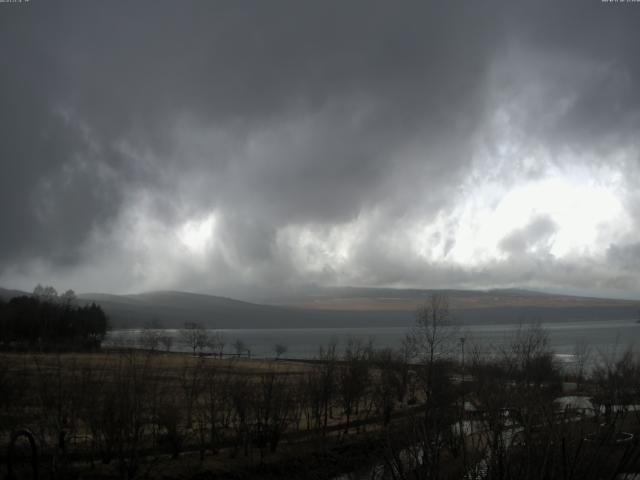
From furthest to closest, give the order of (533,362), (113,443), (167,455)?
1. (533,362)
2. (167,455)
3. (113,443)

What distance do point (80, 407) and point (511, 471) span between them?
22.8m

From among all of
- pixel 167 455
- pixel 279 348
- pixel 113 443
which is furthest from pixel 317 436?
pixel 279 348

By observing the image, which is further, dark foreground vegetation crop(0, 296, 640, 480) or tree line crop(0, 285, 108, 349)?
tree line crop(0, 285, 108, 349)

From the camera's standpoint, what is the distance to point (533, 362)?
5816cm

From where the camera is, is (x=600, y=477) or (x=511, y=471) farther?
(x=600, y=477)

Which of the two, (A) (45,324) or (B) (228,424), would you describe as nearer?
(B) (228,424)

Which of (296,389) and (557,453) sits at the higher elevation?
(557,453)

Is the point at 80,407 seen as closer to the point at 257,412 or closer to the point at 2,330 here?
the point at 257,412

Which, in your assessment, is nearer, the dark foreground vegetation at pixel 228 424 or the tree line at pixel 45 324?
the dark foreground vegetation at pixel 228 424

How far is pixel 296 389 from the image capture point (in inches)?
1805

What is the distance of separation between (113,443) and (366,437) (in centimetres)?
1964

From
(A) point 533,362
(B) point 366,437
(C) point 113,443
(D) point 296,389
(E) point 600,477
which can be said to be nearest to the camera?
(E) point 600,477

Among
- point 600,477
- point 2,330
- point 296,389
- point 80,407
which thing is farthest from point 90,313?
point 600,477

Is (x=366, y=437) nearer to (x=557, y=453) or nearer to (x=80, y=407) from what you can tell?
(x=80, y=407)
